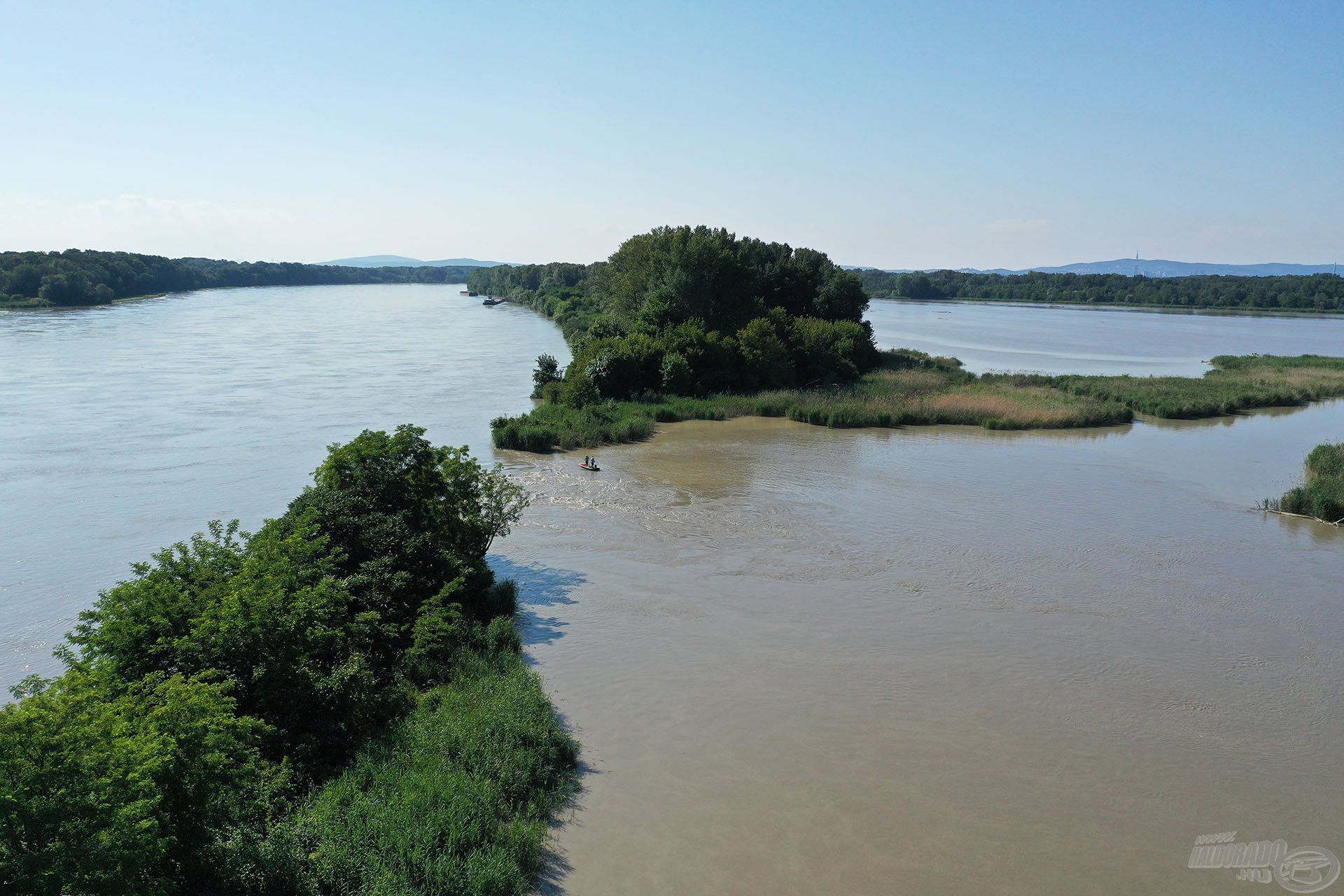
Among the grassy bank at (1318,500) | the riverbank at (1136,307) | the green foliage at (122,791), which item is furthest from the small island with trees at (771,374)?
the riverbank at (1136,307)

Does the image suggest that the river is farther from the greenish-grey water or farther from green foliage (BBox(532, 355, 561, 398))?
the greenish-grey water

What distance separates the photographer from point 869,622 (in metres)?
15.1

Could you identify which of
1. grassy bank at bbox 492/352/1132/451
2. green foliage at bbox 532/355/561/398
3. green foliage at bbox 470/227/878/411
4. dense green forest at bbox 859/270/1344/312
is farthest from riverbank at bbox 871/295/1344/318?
green foliage at bbox 532/355/561/398

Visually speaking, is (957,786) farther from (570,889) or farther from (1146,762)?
(570,889)

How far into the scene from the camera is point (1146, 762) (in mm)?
10766

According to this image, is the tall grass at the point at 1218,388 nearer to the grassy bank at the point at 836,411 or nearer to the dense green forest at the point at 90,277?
the grassy bank at the point at 836,411

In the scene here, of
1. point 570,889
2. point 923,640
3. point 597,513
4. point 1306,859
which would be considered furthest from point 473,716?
point 597,513

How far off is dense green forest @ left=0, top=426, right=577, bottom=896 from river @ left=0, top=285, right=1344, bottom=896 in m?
1.13

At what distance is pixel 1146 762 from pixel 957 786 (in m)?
2.70

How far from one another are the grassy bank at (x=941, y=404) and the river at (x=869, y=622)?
1506mm

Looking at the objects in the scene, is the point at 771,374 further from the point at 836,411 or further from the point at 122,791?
the point at 122,791

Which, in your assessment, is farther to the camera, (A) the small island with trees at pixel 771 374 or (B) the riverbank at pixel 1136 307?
(B) the riverbank at pixel 1136 307

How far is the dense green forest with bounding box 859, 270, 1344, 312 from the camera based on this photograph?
428 ft

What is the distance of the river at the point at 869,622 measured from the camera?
922 centimetres
